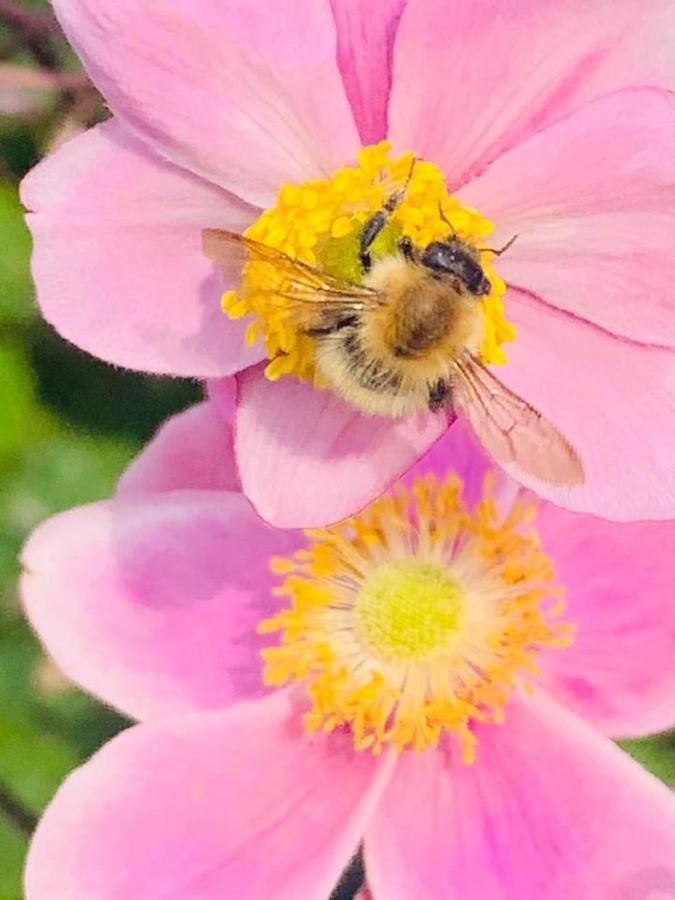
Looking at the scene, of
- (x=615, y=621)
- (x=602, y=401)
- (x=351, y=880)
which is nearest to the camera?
(x=602, y=401)

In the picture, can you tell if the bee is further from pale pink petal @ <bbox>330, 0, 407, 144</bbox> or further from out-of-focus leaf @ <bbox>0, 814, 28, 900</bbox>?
out-of-focus leaf @ <bbox>0, 814, 28, 900</bbox>

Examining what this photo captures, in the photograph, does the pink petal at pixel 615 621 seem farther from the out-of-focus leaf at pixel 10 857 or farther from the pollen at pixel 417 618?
the out-of-focus leaf at pixel 10 857

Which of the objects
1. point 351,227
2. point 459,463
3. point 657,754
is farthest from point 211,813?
point 657,754

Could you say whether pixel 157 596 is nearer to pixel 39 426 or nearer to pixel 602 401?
pixel 602 401

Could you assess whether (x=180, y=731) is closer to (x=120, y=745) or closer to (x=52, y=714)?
(x=120, y=745)

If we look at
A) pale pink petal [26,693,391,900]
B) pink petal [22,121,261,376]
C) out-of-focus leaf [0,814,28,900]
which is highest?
pink petal [22,121,261,376]

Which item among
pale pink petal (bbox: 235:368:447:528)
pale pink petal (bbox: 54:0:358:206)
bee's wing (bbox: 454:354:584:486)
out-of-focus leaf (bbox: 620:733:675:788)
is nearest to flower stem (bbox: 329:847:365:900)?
out-of-focus leaf (bbox: 620:733:675:788)
